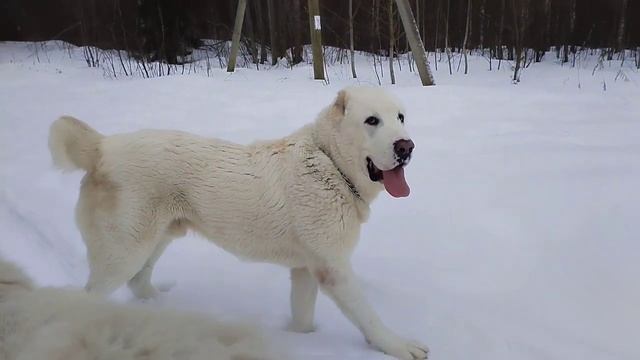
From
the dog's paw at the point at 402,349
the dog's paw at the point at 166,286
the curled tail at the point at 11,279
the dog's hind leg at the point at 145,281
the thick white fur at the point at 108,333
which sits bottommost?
the dog's paw at the point at 166,286

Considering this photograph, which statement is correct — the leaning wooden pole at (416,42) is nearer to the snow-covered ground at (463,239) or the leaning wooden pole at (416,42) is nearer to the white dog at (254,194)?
the snow-covered ground at (463,239)

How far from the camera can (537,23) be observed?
14992 mm

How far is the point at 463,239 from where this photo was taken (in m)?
3.34

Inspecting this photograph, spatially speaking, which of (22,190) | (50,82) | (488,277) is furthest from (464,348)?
(50,82)

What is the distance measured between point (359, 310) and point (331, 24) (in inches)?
603

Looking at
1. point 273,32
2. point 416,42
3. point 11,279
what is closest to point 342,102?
point 11,279

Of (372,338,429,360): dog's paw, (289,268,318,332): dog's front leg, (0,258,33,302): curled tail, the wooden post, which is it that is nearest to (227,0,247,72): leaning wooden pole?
the wooden post

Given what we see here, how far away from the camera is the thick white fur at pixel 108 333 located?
92 centimetres

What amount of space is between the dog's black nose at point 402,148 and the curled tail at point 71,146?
1.29m

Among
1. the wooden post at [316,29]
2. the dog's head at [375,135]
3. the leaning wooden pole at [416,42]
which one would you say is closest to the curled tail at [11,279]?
the dog's head at [375,135]

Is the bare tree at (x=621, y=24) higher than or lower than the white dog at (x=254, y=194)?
higher

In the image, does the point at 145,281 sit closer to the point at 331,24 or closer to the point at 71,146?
the point at 71,146

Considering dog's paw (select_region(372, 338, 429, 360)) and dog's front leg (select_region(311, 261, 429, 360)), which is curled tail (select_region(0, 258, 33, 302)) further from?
dog's paw (select_region(372, 338, 429, 360))

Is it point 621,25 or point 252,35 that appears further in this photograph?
point 252,35
